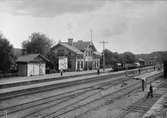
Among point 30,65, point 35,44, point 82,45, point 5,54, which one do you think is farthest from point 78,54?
point 5,54

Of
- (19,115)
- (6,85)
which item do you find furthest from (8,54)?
(19,115)

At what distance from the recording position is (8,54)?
107 feet

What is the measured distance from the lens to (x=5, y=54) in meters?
32.2

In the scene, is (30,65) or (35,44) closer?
(30,65)

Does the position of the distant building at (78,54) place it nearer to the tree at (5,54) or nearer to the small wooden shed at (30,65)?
the small wooden shed at (30,65)

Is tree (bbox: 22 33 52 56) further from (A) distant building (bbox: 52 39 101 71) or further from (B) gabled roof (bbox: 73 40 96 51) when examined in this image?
(B) gabled roof (bbox: 73 40 96 51)

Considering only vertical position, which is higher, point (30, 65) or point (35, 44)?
point (35, 44)

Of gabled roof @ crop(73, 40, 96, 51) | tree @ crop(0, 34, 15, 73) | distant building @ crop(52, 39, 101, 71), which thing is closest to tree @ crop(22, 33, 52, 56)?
distant building @ crop(52, 39, 101, 71)

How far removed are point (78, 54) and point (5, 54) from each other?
26.2m

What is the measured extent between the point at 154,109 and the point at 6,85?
54.6ft

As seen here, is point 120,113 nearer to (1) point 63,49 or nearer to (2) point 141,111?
(2) point 141,111

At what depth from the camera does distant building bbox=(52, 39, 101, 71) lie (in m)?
55.3

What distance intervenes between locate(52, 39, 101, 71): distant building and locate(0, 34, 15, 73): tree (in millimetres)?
18771

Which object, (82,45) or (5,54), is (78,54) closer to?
(82,45)
